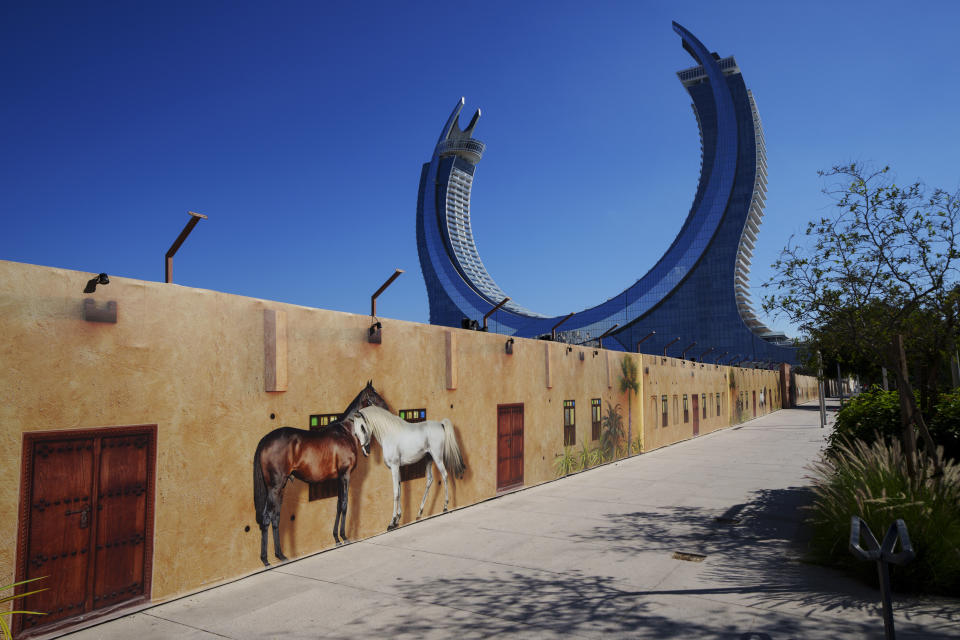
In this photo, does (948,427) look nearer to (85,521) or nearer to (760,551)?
(760,551)

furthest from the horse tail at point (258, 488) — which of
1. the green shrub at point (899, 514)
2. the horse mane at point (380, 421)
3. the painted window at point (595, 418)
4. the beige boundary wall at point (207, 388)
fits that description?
the painted window at point (595, 418)

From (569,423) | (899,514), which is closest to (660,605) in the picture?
(899,514)

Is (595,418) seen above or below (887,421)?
below

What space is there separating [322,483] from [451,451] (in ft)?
11.4

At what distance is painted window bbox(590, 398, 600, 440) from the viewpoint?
18.7m

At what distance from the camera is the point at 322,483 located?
9070 mm

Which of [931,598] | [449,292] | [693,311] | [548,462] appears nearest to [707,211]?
[693,311]

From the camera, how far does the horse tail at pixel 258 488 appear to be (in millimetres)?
8055

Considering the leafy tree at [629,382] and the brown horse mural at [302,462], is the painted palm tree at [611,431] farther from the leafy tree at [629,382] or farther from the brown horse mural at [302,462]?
the brown horse mural at [302,462]

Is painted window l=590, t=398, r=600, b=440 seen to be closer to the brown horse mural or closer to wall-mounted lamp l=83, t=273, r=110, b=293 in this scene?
the brown horse mural

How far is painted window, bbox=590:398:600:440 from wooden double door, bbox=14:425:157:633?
14062 mm

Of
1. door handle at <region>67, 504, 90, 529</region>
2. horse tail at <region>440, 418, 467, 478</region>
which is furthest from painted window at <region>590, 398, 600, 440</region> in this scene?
door handle at <region>67, 504, 90, 529</region>

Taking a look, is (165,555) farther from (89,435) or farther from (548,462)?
(548,462)

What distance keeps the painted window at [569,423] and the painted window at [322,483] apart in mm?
9079
